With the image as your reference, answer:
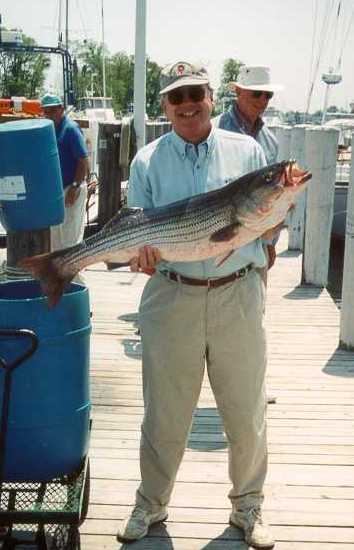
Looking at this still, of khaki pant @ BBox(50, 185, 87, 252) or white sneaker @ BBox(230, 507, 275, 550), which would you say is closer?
white sneaker @ BBox(230, 507, 275, 550)

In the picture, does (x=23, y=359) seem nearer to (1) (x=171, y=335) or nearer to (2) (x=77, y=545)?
(1) (x=171, y=335)

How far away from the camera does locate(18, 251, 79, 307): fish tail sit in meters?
2.84

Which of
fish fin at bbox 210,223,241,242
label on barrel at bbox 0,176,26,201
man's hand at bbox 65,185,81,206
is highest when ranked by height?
label on barrel at bbox 0,176,26,201

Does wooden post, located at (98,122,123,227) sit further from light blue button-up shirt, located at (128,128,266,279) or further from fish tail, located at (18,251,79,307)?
fish tail, located at (18,251,79,307)

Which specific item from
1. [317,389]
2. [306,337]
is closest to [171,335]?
[317,389]

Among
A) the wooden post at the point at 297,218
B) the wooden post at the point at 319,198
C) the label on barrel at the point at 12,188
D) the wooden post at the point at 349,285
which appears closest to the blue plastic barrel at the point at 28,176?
the label on barrel at the point at 12,188

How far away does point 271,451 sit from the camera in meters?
4.23

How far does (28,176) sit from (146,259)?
0.79 metres

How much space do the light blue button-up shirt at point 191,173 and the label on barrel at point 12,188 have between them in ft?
1.93

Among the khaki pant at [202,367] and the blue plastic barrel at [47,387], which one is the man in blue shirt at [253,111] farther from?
the blue plastic barrel at [47,387]

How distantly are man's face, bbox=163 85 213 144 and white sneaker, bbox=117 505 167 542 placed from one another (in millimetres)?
1650

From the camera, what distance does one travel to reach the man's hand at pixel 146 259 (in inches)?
115

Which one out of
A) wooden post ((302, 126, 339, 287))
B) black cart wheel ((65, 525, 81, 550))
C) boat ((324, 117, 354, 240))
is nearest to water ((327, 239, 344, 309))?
boat ((324, 117, 354, 240))

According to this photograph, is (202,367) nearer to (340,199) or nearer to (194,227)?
(194,227)
